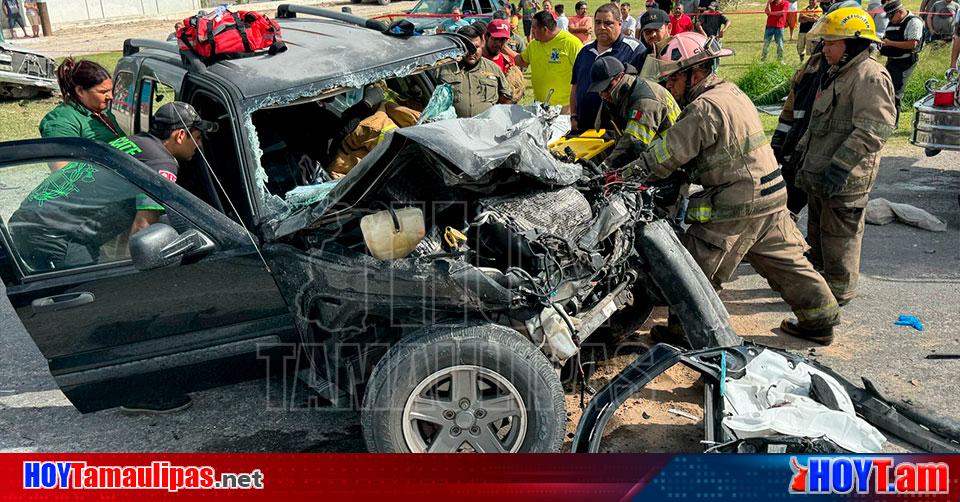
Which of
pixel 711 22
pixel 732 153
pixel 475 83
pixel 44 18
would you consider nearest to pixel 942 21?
pixel 711 22

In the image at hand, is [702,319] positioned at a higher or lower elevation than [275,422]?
higher

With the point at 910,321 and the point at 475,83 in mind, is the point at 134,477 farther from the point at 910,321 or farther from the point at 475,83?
the point at 910,321

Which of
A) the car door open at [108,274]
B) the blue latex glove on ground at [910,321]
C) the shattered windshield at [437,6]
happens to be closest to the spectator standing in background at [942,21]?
the shattered windshield at [437,6]

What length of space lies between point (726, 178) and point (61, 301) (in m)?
3.46

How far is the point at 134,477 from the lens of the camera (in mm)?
3574

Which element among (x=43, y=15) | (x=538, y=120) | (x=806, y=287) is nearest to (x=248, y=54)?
(x=538, y=120)

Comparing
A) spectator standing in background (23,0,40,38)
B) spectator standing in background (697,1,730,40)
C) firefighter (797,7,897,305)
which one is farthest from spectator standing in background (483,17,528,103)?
spectator standing in background (23,0,40,38)

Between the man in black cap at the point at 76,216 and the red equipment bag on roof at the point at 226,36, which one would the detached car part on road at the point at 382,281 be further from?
the red equipment bag on roof at the point at 226,36

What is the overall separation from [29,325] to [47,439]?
92 cm

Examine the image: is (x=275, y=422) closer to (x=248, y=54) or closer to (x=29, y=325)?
(x=29, y=325)

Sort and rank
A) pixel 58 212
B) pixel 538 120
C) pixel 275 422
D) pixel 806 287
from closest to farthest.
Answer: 1. pixel 58 212
2. pixel 538 120
3. pixel 275 422
4. pixel 806 287

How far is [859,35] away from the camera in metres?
5.07

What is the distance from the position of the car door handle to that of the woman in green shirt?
1.76 meters

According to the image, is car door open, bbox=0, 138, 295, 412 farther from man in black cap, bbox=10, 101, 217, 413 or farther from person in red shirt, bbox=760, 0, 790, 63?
person in red shirt, bbox=760, 0, 790, 63
